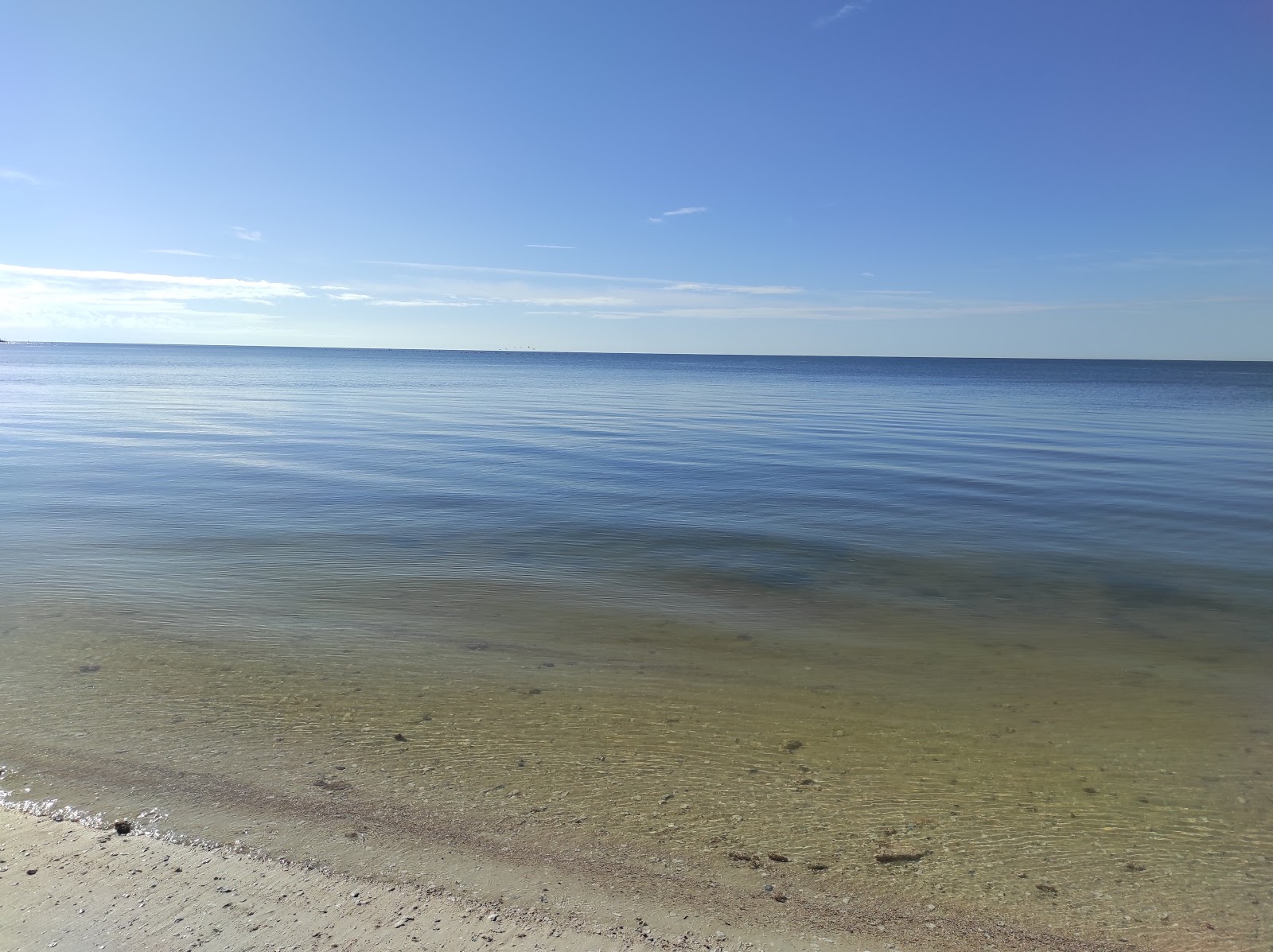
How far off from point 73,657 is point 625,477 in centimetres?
1294

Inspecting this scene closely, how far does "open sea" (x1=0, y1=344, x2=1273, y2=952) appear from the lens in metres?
4.69

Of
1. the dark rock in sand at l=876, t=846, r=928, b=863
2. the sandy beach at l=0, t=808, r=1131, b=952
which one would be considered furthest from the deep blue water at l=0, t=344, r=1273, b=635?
the sandy beach at l=0, t=808, r=1131, b=952

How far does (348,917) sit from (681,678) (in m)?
3.85

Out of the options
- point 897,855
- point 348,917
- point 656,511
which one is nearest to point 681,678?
point 897,855

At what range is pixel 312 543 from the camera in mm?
12156

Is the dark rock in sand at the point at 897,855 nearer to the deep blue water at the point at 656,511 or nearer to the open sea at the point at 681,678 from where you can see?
the open sea at the point at 681,678

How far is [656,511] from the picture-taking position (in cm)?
1536

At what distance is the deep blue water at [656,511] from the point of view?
1050 centimetres

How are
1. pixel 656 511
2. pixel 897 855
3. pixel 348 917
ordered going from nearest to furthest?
1. pixel 348 917
2. pixel 897 855
3. pixel 656 511

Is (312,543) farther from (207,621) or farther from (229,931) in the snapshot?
(229,931)

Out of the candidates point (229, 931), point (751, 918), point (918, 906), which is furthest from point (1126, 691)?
point (229, 931)

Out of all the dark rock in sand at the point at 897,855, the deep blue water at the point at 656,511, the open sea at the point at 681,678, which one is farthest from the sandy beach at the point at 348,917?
the deep blue water at the point at 656,511

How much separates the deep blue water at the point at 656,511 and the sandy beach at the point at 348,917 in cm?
564

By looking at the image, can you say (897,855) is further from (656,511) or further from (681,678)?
(656,511)
